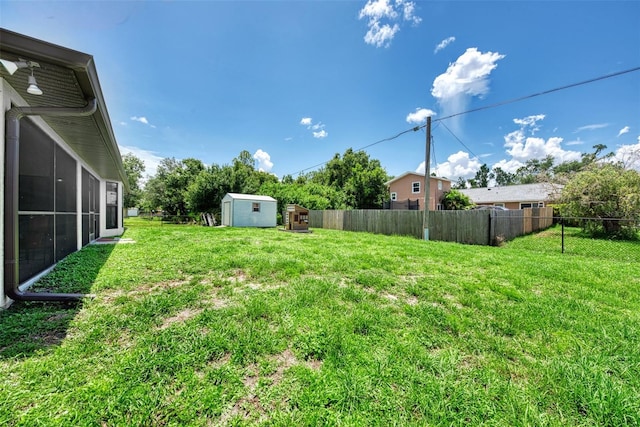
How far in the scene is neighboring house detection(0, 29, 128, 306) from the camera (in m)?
2.29

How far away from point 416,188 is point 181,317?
72.0 ft

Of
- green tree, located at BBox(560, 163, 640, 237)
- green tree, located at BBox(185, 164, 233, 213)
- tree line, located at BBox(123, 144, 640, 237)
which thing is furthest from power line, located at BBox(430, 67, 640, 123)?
green tree, located at BBox(185, 164, 233, 213)

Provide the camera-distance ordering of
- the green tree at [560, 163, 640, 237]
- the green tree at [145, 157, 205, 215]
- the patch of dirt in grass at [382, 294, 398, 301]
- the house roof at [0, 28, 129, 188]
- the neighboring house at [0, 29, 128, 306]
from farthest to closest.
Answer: the green tree at [145, 157, 205, 215] < the green tree at [560, 163, 640, 237] < the patch of dirt in grass at [382, 294, 398, 301] < the neighboring house at [0, 29, 128, 306] < the house roof at [0, 28, 129, 188]

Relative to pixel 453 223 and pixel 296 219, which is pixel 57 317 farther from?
pixel 453 223

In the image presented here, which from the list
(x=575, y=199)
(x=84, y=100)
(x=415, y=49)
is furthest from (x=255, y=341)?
(x=575, y=199)

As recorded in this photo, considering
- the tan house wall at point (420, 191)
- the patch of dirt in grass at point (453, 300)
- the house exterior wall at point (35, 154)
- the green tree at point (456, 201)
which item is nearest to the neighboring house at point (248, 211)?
the house exterior wall at point (35, 154)

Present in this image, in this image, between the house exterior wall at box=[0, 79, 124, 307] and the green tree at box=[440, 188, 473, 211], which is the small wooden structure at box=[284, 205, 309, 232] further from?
the green tree at box=[440, 188, 473, 211]

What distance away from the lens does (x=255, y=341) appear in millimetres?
2072

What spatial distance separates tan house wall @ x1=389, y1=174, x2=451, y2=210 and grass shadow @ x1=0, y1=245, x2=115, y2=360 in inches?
824

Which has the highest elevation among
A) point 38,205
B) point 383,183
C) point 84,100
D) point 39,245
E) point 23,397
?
point 383,183

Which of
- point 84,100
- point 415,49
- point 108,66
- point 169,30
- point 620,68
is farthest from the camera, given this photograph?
point 415,49

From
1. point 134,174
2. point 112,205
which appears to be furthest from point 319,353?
point 134,174

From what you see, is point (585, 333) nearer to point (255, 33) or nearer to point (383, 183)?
point (255, 33)

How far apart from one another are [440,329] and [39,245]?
5872mm
